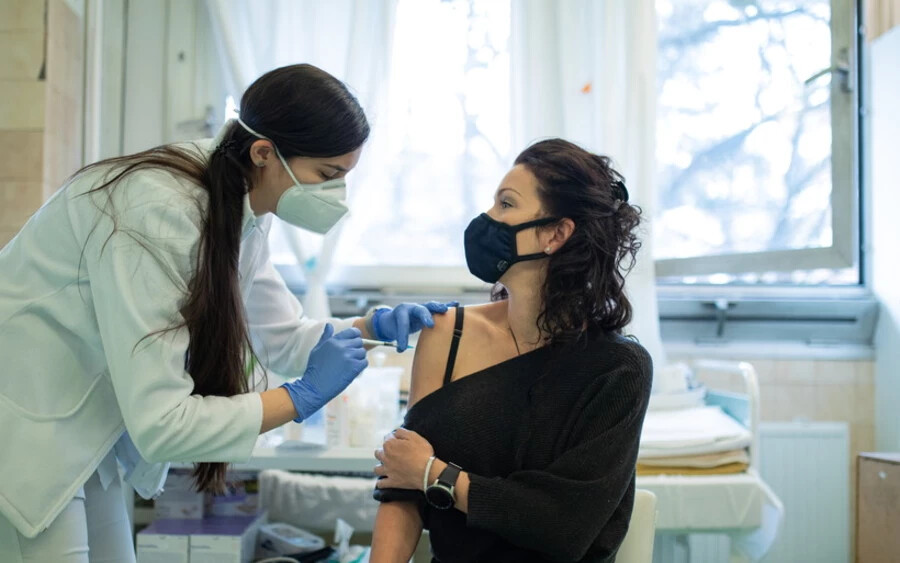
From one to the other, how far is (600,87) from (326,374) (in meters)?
1.73

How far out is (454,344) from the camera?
153 cm

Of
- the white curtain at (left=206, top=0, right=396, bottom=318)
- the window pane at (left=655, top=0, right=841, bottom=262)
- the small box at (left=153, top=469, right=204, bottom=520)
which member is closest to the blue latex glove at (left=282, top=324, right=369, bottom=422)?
the small box at (left=153, top=469, right=204, bottom=520)

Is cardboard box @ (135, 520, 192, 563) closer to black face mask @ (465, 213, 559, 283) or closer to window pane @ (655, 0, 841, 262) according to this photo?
black face mask @ (465, 213, 559, 283)

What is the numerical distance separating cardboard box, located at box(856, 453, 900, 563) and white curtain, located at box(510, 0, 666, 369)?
691mm

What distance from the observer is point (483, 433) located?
1402mm

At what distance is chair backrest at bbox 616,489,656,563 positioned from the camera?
1.45m

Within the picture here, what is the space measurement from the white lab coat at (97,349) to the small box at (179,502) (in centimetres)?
112

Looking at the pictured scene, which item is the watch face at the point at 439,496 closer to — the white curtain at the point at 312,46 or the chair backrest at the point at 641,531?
the chair backrest at the point at 641,531

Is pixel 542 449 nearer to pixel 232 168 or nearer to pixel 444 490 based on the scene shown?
pixel 444 490

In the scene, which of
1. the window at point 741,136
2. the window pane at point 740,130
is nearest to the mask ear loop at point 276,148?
the window at point 741,136

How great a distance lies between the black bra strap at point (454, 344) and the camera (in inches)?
58.9

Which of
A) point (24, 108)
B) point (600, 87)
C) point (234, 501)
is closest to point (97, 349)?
point (234, 501)

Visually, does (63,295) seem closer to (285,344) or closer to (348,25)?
(285,344)

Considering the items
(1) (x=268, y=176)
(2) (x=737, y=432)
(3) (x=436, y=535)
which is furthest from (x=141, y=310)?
(2) (x=737, y=432)
